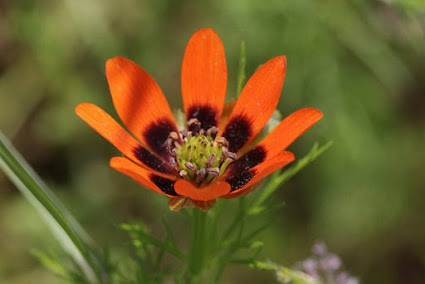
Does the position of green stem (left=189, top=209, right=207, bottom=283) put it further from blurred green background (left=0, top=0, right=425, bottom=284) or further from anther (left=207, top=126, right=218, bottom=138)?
blurred green background (left=0, top=0, right=425, bottom=284)

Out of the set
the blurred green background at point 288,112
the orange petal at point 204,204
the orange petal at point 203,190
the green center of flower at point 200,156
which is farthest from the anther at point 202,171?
the blurred green background at point 288,112

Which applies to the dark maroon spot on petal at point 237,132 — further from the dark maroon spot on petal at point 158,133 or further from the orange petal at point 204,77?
the dark maroon spot on petal at point 158,133

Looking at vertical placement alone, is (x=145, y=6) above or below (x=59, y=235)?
above

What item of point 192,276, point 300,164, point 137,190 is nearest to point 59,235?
point 192,276

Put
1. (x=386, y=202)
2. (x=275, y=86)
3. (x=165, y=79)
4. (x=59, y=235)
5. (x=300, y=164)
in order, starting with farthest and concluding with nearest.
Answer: (x=165, y=79), (x=386, y=202), (x=59, y=235), (x=300, y=164), (x=275, y=86)

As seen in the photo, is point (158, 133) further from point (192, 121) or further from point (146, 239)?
point (146, 239)

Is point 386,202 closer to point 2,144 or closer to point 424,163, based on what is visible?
point 424,163

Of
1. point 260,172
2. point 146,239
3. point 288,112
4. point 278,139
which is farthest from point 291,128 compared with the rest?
point 288,112
